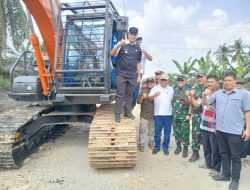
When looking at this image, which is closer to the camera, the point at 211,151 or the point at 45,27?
the point at 211,151

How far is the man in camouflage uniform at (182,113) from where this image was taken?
266 inches

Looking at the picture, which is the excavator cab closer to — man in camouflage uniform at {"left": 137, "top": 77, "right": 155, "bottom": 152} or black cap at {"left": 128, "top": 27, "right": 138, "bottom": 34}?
black cap at {"left": 128, "top": 27, "right": 138, "bottom": 34}

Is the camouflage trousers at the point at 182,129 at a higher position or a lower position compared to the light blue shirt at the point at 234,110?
lower

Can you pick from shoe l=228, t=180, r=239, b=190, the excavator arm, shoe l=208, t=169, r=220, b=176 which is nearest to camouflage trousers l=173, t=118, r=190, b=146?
shoe l=208, t=169, r=220, b=176

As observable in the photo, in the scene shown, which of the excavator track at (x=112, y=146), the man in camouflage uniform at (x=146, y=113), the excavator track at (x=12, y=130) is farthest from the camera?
the man in camouflage uniform at (x=146, y=113)

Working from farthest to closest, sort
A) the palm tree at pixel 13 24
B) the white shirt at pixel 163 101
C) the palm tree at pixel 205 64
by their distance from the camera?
the palm tree at pixel 205 64, the palm tree at pixel 13 24, the white shirt at pixel 163 101

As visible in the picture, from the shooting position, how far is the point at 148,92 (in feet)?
24.2

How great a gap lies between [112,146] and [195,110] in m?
1.91

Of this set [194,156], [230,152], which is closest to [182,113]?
[194,156]

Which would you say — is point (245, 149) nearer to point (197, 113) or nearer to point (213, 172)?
point (213, 172)

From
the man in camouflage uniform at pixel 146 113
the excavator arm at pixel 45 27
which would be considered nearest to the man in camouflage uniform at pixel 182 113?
the man in camouflage uniform at pixel 146 113

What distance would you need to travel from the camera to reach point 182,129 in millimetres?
6871

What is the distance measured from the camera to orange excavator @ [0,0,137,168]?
5773mm

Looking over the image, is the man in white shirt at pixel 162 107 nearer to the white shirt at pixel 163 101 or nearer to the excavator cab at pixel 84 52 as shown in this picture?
the white shirt at pixel 163 101
